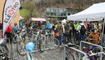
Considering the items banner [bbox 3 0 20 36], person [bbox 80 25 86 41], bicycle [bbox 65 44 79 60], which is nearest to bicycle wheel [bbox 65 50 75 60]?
bicycle [bbox 65 44 79 60]

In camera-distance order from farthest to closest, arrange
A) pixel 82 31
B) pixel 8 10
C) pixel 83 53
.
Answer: pixel 82 31, pixel 8 10, pixel 83 53

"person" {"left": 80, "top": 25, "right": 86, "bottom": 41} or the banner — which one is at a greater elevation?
the banner

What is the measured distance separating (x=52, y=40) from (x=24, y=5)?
1654 inches

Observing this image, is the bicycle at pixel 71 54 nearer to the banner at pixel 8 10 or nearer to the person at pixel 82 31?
the banner at pixel 8 10

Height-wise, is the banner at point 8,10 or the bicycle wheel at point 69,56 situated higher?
the banner at point 8,10

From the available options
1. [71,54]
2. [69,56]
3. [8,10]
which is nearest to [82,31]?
[69,56]

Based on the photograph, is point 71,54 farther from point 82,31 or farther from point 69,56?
point 82,31

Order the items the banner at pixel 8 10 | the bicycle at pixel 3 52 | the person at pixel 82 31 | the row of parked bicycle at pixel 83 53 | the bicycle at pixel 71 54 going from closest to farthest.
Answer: the row of parked bicycle at pixel 83 53
the bicycle at pixel 71 54
the banner at pixel 8 10
the bicycle at pixel 3 52
the person at pixel 82 31

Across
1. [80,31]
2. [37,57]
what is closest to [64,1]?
[80,31]

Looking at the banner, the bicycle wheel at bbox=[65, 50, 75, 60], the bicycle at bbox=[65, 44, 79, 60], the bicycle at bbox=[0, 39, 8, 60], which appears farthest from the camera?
the bicycle at bbox=[0, 39, 8, 60]

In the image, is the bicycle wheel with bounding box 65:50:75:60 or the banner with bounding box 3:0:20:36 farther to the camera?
the banner with bounding box 3:0:20:36

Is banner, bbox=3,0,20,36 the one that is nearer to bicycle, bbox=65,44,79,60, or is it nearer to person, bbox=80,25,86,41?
bicycle, bbox=65,44,79,60

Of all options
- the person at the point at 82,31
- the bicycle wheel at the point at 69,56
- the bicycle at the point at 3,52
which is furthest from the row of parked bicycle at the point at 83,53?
the person at the point at 82,31

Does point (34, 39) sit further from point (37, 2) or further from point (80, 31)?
point (37, 2)
